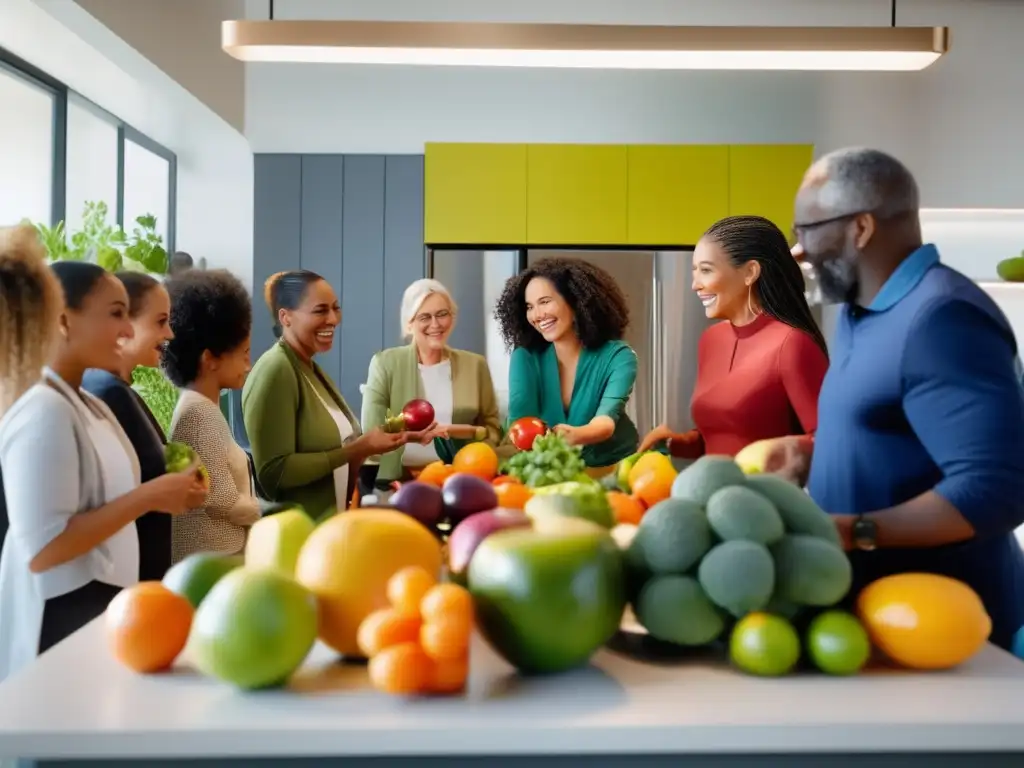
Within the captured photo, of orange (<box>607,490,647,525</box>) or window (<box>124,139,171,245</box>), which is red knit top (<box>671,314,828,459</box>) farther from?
window (<box>124,139,171,245</box>)

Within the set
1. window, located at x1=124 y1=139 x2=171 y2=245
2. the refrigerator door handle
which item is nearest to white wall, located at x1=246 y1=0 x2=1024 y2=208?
window, located at x1=124 y1=139 x2=171 y2=245

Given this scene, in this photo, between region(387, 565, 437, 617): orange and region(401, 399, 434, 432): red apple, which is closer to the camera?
region(387, 565, 437, 617): orange

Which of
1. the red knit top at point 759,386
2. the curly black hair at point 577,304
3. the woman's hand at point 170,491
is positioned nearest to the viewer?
the woman's hand at point 170,491

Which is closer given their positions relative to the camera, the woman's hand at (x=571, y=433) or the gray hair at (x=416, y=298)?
the woman's hand at (x=571, y=433)

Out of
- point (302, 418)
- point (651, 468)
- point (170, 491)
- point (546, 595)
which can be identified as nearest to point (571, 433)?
point (302, 418)

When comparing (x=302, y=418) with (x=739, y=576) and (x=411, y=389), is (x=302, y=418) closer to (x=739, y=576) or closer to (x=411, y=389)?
(x=411, y=389)

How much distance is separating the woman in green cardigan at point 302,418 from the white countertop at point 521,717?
1.63m

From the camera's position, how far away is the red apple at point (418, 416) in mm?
2797

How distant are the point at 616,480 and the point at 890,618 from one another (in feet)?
2.68

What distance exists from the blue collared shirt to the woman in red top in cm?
69

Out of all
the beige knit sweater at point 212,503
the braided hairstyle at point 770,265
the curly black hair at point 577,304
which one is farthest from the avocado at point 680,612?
the curly black hair at point 577,304

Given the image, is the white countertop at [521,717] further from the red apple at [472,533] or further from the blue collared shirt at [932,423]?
the blue collared shirt at [932,423]

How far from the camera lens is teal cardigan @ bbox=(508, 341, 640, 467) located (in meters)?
2.93

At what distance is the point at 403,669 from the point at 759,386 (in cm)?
143
